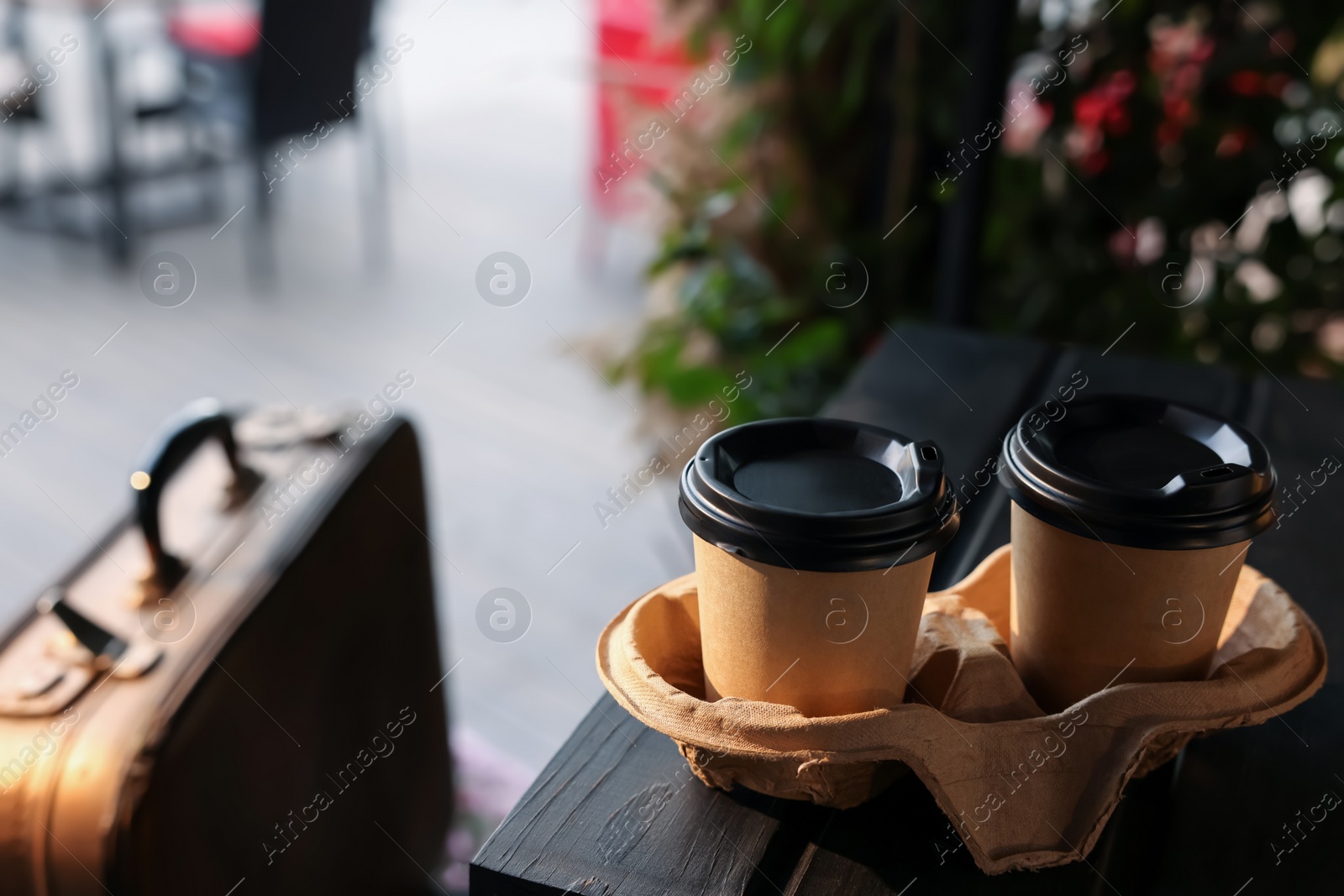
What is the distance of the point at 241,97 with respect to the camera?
324 cm

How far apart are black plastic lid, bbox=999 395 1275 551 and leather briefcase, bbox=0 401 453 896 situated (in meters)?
0.57

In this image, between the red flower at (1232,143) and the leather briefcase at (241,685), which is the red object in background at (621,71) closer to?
the red flower at (1232,143)

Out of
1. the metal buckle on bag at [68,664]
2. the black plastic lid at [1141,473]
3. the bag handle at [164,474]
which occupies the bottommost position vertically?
the black plastic lid at [1141,473]

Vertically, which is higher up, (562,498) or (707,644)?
(707,644)

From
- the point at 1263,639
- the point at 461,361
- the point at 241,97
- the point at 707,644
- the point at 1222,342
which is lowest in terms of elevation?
the point at 1222,342

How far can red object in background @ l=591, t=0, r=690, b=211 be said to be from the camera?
3.03 meters

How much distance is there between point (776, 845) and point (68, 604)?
59 cm

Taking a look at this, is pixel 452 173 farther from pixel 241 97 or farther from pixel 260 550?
pixel 260 550

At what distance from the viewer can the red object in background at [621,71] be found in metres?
3.03

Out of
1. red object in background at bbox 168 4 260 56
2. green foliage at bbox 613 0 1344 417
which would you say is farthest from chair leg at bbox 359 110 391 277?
green foliage at bbox 613 0 1344 417

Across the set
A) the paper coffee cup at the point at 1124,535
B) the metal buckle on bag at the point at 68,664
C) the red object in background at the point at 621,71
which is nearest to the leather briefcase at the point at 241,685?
the metal buckle on bag at the point at 68,664

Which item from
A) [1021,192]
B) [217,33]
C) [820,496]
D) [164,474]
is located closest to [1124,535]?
[820,496]

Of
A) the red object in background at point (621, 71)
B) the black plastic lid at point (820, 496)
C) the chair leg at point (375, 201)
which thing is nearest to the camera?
the black plastic lid at point (820, 496)

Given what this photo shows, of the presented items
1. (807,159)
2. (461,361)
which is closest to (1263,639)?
(807,159)
